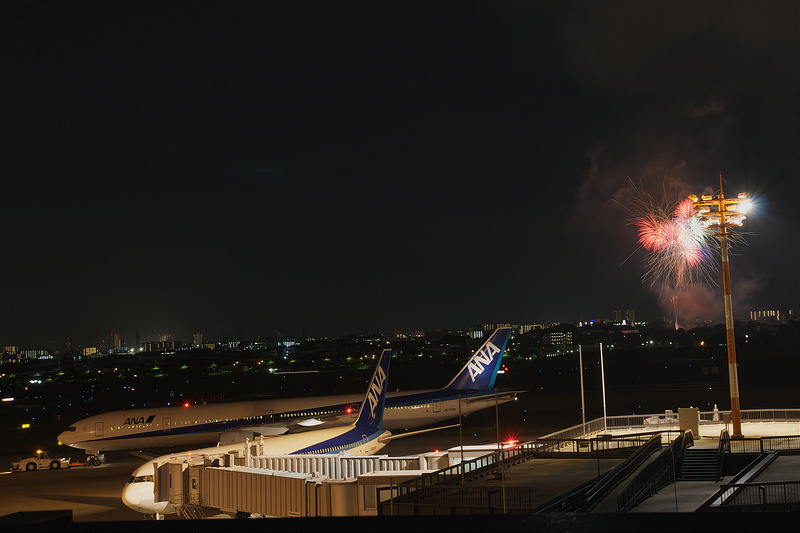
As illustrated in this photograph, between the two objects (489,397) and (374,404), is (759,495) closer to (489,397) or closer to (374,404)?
(374,404)

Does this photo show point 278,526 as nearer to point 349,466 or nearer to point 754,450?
point 349,466

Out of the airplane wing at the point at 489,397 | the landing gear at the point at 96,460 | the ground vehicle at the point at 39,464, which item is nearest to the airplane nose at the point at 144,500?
the landing gear at the point at 96,460

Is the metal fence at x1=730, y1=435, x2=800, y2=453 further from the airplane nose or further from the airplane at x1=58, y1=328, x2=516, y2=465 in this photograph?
the airplane nose

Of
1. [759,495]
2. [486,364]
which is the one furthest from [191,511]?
[486,364]

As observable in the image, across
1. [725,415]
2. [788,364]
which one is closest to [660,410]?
[725,415]

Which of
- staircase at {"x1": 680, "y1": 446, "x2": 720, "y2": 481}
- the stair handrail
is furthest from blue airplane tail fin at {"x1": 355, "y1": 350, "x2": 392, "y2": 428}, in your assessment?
the stair handrail

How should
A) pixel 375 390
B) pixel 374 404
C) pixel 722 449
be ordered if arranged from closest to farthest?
pixel 722 449, pixel 374 404, pixel 375 390
